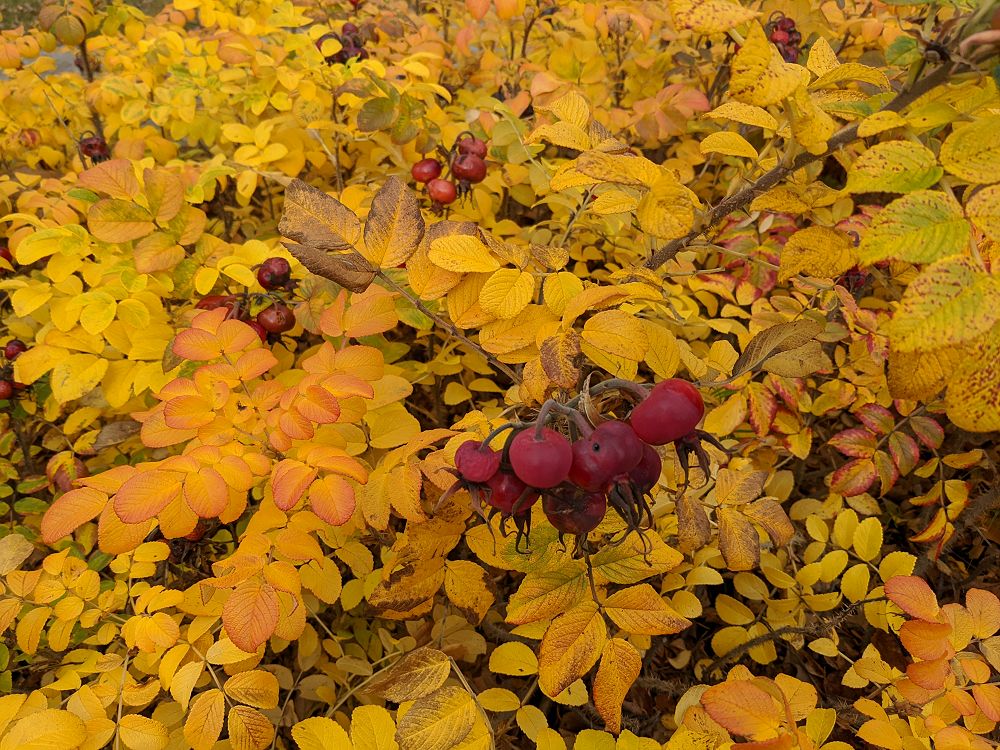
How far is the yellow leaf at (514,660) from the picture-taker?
1.20m

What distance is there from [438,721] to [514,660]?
0.86ft

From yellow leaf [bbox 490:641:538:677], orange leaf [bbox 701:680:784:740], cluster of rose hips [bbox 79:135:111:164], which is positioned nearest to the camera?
orange leaf [bbox 701:680:784:740]

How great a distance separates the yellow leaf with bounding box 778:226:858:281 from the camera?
109 cm

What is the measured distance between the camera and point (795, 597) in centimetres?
157

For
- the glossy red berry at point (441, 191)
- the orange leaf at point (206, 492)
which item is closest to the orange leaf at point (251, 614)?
the orange leaf at point (206, 492)

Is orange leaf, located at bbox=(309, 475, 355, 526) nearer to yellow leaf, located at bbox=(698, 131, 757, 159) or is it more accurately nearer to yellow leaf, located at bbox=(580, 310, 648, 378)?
yellow leaf, located at bbox=(580, 310, 648, 378)

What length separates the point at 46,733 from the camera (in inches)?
38.4

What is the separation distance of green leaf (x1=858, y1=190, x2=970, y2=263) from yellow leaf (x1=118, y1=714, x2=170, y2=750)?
128cm

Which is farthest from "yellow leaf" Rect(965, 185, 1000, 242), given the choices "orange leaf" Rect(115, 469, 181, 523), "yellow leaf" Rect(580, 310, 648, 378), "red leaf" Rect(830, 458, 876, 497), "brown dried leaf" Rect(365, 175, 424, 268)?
"orange leaf" Rect(115, 469, 181, 523)

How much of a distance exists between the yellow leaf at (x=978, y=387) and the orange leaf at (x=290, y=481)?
89 cm

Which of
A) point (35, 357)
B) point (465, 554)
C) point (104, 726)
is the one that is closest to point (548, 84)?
point (465, 554)

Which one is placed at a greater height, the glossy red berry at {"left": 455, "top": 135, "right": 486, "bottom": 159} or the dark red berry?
the glossy red berry at {"left": 455, "top": 135, "right": 486, "bottom": 159}

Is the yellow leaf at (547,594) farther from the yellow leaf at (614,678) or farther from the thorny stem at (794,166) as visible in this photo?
the thorny stem at (794,166)

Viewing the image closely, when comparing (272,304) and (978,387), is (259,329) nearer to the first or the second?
(272,304)
